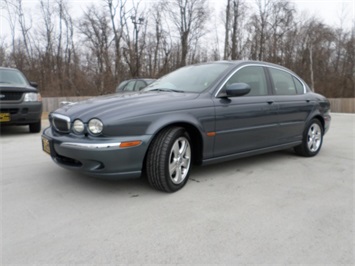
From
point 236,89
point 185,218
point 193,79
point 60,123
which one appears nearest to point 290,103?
point 236,89

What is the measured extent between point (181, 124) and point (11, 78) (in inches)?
234

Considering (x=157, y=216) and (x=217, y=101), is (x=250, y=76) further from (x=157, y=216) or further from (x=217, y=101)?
(x=157, y=216)

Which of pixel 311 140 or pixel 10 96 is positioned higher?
pixel 10 96

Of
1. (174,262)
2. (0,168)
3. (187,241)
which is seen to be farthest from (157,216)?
(0,168)

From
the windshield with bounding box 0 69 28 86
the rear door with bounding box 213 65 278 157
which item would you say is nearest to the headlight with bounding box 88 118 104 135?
the rear door with bounding box 213 65 278 157

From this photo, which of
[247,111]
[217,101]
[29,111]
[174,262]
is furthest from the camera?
[29,111]

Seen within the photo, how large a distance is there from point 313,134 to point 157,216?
345 centimetres

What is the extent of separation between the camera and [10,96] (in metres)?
6.50

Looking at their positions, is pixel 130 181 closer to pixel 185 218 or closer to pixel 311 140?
pixel 185 218

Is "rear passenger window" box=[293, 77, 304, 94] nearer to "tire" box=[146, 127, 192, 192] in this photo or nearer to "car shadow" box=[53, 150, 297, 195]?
"car shadow" box=[53, 150, 297, 195]

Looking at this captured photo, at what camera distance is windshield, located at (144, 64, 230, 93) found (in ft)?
11.9

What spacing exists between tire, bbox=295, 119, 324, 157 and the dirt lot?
0.76 metres

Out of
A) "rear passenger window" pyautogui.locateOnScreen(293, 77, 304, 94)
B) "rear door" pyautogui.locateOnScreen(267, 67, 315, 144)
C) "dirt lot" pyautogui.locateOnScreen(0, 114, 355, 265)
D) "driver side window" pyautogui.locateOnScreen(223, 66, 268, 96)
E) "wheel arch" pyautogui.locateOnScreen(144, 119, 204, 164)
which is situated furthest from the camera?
"rear passenger window" pyautogui.locateOnScreen(293, 77, 304, 94)

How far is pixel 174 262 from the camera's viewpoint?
6.35 feet
